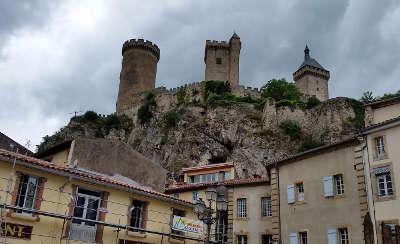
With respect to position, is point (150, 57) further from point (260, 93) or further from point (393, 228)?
point (393, 228)

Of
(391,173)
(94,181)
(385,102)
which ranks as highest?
(385,102)

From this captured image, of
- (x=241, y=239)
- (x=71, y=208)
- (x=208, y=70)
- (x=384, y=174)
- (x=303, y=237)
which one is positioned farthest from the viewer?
(x=208, y=70)

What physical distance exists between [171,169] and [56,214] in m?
38.7

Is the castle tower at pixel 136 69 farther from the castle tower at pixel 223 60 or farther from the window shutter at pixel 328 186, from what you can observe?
the window shutter at pixel 328 186

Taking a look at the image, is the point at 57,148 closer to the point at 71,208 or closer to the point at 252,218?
the point at 71,208

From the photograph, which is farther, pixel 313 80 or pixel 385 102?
pixel 313 80

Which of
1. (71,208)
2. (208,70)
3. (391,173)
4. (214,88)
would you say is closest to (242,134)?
(214,88)

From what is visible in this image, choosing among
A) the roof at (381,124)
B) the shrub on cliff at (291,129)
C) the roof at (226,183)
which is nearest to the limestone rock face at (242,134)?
the shrub on cliff at (291,129)

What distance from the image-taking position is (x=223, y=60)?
263 ft

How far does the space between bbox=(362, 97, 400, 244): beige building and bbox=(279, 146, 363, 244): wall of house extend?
104 cm

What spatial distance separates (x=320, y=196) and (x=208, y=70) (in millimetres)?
56184

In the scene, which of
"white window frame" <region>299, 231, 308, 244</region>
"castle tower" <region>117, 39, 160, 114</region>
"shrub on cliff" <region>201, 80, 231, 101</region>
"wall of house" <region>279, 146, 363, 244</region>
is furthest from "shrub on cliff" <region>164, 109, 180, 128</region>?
"white window frame" <region>299, 231, 308, 244</region>

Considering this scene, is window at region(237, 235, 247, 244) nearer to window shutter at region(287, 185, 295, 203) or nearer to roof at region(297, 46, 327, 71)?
window shutter at region(287, 185, 295, 203)

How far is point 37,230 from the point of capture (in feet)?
54.1
